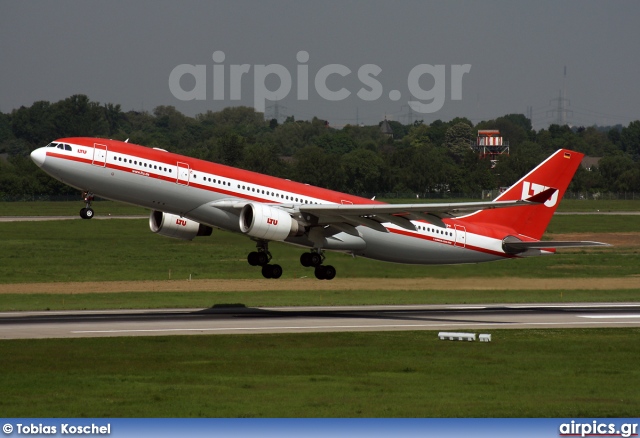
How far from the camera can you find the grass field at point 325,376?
3152cm

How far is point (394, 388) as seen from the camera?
34844mm

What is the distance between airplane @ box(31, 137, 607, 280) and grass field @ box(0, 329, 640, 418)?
706 cm

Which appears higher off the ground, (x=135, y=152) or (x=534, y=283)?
(x=135, y=152)

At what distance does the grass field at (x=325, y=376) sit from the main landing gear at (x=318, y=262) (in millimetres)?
9089

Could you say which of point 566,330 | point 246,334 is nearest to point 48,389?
point 246,334

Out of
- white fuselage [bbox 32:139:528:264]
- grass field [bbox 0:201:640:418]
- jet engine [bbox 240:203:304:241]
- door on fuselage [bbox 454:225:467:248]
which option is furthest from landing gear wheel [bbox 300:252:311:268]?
door on fuselage [bbox 454:225:467:248]

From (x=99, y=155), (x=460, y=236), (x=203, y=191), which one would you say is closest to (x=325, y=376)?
(x=203, y=191)

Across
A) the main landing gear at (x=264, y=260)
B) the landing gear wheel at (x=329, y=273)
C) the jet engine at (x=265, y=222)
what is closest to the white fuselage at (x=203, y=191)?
the jet engine at (x=265, y=222)

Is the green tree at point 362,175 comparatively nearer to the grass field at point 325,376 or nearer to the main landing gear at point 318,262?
the main landing gear at point 318,262

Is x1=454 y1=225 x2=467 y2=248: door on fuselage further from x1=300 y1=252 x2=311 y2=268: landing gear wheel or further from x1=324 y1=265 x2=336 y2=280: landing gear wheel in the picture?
x1=300 y1=252 x2=311 y2=268: landing gear wheel

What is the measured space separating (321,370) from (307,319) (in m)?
15.4

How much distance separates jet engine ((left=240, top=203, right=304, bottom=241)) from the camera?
50.6 m

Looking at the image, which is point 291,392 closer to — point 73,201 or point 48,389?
point 48,389

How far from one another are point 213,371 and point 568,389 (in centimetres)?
1231
